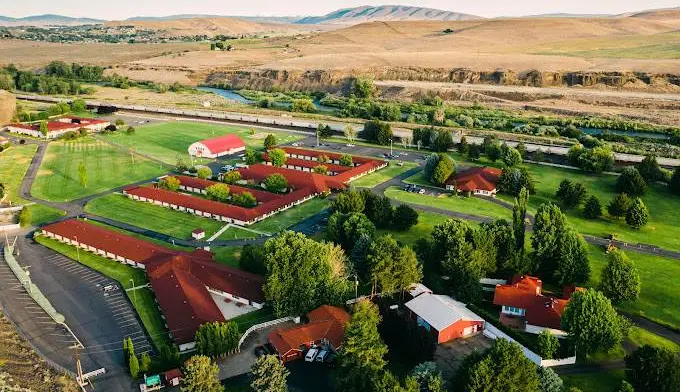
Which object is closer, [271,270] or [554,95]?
[271,270]

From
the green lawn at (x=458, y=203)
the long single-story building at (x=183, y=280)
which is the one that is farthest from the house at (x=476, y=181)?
the long single-story building at (x=183, y=280)

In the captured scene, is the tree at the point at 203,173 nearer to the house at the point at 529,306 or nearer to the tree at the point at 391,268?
the tree at the point at 391,268

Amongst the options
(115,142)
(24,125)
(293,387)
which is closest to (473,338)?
(293,387)

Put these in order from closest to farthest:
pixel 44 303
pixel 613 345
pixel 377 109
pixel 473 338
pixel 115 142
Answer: pixel 613 345 < pixel 473 338 < pixel 44 303 < pixel 115 142 < pixel 377 109

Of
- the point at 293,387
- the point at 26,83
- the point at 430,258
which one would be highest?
the point at 26,83

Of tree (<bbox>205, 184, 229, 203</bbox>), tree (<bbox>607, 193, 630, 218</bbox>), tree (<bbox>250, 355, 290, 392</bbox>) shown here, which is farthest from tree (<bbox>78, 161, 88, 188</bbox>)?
tree (<bbox>607, 193, 630, 218</bbox>)

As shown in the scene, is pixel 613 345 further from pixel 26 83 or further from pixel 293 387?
pixel 26 83
